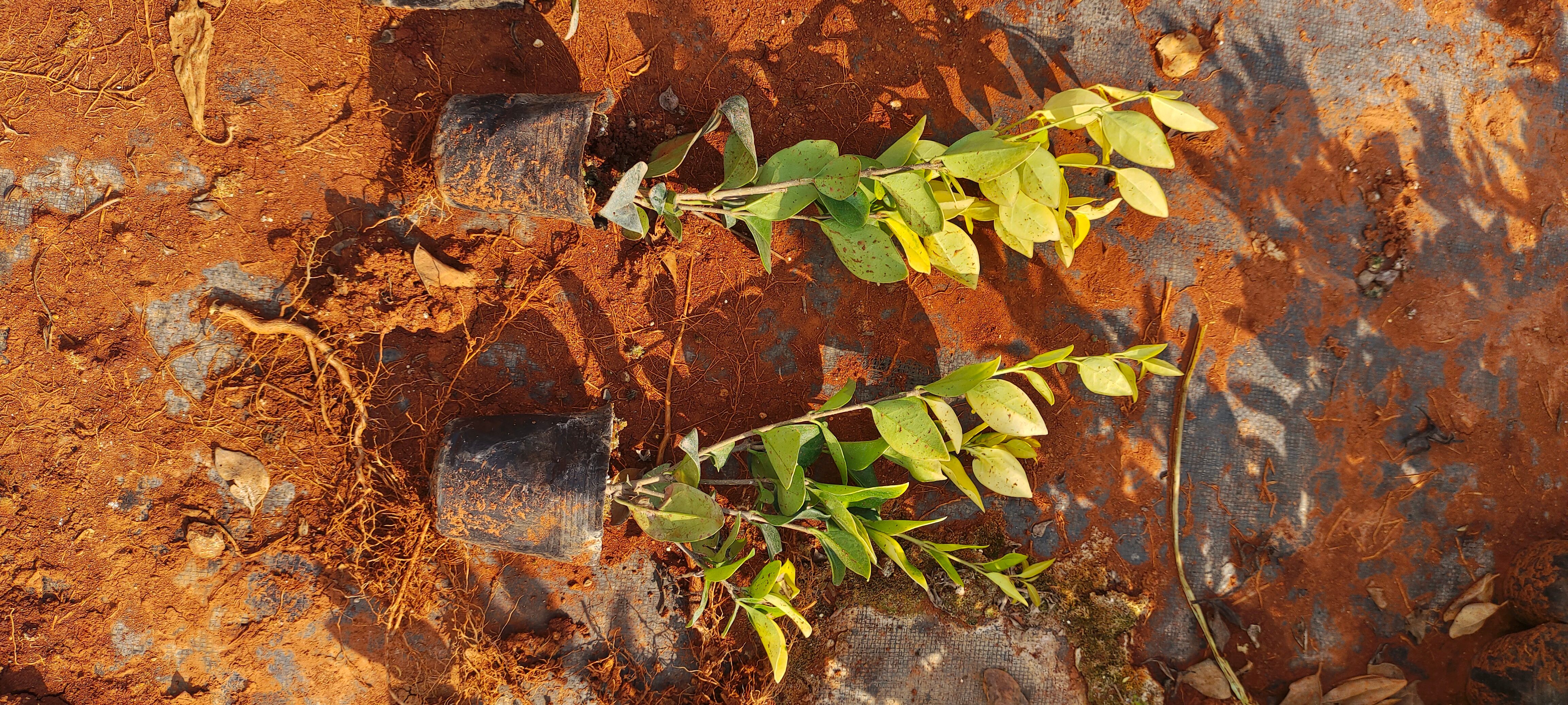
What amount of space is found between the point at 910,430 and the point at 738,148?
0.94 m

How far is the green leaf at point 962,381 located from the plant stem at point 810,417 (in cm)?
5

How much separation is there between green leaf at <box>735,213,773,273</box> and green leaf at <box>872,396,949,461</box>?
526 millimetres

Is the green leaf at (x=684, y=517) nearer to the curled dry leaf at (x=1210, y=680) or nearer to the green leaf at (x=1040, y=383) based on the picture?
the green leaf at (x=1040, y=383)

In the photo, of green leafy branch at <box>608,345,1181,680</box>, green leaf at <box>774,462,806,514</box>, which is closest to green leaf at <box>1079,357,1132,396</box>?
green leafy branch at <box>608,345,1181,680</box>

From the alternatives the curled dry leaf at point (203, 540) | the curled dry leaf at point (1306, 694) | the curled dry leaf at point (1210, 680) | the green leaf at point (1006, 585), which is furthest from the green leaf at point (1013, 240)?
the curled dry leaf at point (203, 540)

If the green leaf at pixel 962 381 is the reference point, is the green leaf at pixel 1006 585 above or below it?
below

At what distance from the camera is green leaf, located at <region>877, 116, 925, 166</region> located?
180cm

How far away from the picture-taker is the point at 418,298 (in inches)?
77.5

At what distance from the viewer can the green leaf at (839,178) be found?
1710 millimetres

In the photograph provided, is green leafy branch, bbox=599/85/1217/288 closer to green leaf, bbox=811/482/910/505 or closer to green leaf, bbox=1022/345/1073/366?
green leaf, bbox=1022/345/1073/366

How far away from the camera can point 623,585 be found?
6.97ft

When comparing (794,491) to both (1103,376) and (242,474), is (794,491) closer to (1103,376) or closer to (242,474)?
(1103,376)

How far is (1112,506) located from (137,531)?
313 centimetres

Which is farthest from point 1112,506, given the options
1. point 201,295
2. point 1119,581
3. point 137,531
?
point 137,531
